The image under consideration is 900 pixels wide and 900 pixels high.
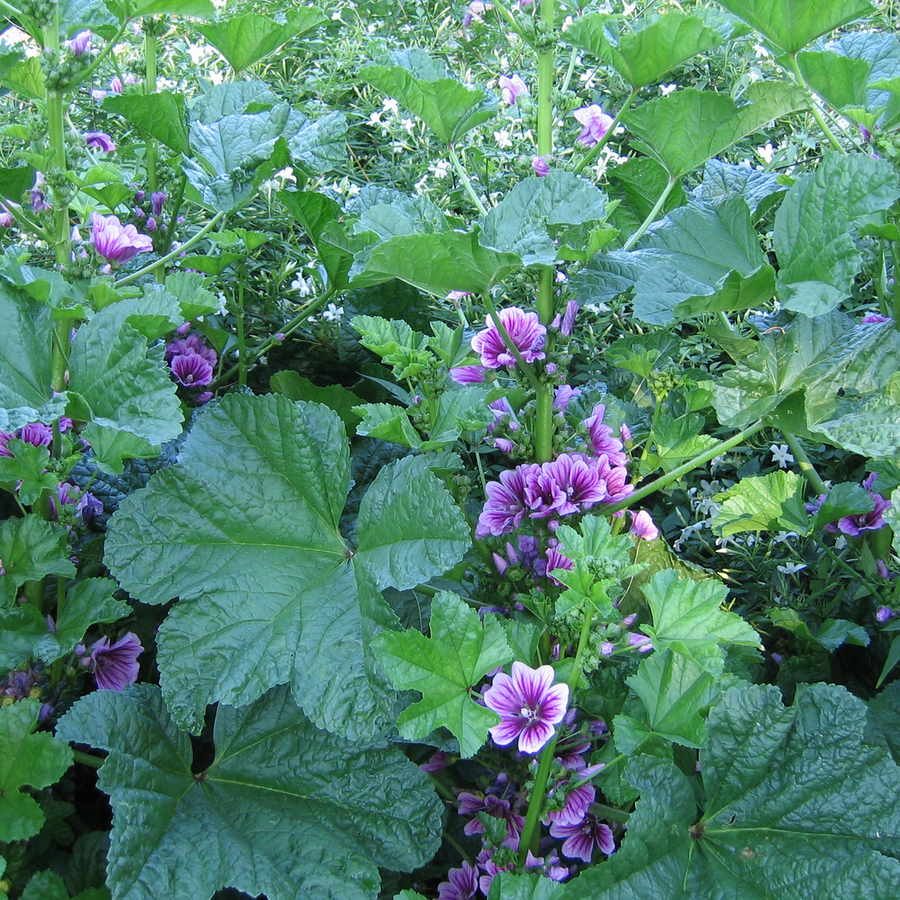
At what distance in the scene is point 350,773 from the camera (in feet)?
3.71

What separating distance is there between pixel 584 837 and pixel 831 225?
0.75 meters

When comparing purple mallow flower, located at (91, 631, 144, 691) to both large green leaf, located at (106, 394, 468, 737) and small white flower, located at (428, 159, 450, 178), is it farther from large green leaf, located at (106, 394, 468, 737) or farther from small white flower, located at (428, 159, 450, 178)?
small white flower, located at (428, 159, 450, 178)

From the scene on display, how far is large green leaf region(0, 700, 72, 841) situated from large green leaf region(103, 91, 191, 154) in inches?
33.0

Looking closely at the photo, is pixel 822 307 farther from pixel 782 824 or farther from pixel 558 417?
pixel 782 824

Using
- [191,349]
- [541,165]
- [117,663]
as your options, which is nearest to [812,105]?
[541,165]

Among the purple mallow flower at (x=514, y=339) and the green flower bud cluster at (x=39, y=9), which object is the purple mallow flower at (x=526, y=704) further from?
the green flower bud cluster at (x=39, y=9)

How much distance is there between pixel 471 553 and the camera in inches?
51.2

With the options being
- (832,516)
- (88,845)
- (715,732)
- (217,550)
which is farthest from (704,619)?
(88,845)

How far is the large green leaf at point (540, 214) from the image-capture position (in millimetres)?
1031

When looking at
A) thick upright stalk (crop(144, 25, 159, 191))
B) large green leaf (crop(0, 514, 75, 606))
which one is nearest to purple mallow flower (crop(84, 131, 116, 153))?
thick upright stalk (crop(144, 25, 159, 191))

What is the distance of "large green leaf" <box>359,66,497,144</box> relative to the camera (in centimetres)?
120

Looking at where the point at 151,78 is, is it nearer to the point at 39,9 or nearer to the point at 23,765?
the point at 39,9

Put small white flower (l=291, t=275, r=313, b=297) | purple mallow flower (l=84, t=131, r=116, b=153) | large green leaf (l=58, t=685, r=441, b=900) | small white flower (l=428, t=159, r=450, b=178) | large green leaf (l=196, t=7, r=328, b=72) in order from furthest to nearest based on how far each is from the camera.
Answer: small white flower (l=428, t=159, r=450, b=178), small white flower (l=291, t=275, r=313, b=297), purple mallow flower (l=84, t=131, r=116, b=153), large green leaf (l=196, t=7, r=328, b=72), large green leaf (l=58, t=685, r=441, b=900)

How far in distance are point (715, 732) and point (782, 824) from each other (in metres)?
0.11
